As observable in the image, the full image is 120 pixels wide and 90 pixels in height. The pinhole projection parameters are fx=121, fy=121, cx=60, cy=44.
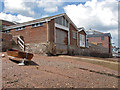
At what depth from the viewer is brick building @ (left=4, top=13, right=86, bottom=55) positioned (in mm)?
14539

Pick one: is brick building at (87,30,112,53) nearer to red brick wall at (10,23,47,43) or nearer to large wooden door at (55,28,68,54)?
large wooden door at (55,28,68,54)

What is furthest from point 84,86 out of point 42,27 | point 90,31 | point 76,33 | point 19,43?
point 90,31

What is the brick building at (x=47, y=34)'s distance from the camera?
14539mm

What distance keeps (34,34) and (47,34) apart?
2.12 m

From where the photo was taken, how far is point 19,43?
15.8 metres

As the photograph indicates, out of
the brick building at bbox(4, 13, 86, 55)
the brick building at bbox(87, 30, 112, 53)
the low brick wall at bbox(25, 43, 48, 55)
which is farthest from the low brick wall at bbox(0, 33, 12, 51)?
the brick building at bbox(87, 30, 112, 53)

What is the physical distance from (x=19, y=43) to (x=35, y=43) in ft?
7.56

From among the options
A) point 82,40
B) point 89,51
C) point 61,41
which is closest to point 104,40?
point 89,51

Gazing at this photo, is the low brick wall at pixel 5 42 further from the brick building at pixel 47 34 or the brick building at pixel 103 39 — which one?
the brick building at pixel 103 39

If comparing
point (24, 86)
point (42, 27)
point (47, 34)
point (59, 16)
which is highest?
point (59, 16)

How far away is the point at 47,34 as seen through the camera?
14414mm

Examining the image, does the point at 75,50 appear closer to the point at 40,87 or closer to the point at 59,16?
the point at 59,16

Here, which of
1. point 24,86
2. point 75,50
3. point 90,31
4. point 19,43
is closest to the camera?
point 24,86

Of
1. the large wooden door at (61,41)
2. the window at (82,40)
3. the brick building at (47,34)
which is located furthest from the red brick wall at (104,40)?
the large wooden door at (61,41)
